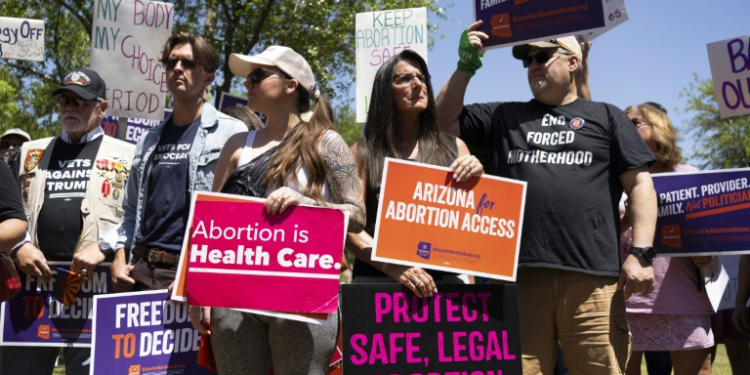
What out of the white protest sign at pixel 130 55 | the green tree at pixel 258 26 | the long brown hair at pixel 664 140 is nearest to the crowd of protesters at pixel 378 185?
the long brown hair at pixel 664 140

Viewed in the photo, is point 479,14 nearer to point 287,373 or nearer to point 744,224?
point 744,224

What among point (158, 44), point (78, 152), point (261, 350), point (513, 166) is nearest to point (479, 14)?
point (513, 166)

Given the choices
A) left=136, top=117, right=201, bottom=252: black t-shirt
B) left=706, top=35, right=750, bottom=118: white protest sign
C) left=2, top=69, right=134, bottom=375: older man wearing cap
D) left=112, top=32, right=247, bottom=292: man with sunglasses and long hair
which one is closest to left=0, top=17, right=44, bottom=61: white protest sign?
left=2, top=69, right=134, bottom=375: older man wearing cap

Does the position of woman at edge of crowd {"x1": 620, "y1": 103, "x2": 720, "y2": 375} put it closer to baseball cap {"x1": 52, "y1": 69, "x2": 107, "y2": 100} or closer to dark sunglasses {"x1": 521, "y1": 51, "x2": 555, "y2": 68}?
dark sunglasses {"x1": 521, "y1": 51, "x2": 555, "y2": 68}

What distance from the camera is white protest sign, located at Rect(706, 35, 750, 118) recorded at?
5977 mm

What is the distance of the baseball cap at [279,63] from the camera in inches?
144

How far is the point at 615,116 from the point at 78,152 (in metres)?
3.18

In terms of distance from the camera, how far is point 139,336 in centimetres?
414

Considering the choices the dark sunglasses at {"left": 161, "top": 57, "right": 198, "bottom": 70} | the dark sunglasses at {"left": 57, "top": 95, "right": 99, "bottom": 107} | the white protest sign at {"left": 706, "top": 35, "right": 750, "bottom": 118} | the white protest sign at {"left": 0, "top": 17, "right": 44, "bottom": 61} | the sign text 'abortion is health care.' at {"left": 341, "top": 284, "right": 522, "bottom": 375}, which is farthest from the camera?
the white protest sign at {"left": 0, "top": 17, "right": 44, "bottom": 61}

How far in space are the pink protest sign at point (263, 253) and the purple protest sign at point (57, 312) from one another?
1.80 meters

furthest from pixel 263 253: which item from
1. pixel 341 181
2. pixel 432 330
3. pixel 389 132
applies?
pixel 389 132

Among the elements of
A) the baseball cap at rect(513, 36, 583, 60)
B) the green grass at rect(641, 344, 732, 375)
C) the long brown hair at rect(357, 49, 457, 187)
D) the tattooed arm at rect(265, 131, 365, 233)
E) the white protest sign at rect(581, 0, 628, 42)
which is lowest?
the green grass at rect(641, 344, 732, 375)

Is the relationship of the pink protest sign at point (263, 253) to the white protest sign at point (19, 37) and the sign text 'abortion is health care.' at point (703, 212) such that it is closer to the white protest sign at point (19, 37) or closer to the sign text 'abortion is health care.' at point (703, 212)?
the sign text 'abortion is health care.' at point (703, 212)

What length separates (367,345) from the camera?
3783 mm
